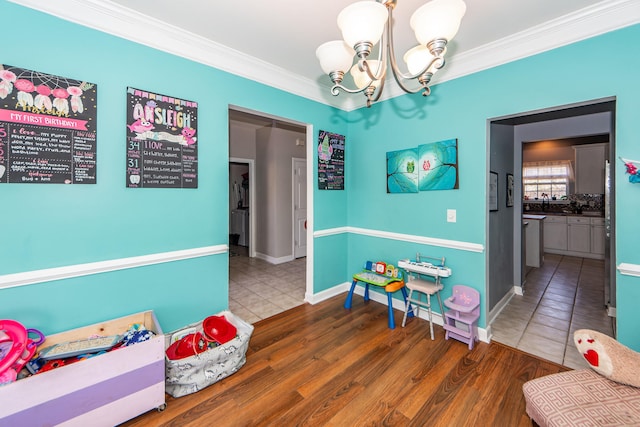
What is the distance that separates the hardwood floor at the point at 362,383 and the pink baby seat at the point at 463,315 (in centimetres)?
10

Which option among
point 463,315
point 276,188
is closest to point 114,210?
point 463,315

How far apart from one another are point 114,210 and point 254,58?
1.83m

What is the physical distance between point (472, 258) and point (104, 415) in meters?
2.93

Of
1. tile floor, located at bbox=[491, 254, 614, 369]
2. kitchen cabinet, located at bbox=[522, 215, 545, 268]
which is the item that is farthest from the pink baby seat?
kitchen cabinet, located at bbox=[522, 215, 545, 268]

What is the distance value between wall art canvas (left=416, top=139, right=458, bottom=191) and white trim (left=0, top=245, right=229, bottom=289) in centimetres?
223

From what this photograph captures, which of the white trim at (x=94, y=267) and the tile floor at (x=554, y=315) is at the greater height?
the white trim at (x=94, y=267)

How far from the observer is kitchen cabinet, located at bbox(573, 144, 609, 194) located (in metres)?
5.45

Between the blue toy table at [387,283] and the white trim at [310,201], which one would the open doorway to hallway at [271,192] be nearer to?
the white trim at [310,201]

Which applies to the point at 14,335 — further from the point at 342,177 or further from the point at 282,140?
the point at 282,140

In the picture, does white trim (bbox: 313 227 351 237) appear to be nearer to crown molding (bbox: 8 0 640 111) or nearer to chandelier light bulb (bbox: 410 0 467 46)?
crown molding (bbox: 8 0 640 111)

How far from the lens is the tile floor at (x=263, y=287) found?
307 cm

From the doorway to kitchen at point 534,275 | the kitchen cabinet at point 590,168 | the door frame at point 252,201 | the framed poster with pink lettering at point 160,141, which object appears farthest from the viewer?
the door frame at point 252,201

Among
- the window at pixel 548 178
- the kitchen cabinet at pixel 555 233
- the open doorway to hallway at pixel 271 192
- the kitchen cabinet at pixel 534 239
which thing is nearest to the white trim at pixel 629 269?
the kitchen cabinet at pixel 534 239

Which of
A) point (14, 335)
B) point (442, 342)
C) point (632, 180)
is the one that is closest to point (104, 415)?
point (14, 335)
